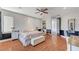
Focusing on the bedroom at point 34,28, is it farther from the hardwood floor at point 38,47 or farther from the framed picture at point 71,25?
the framed picture at point 71,25

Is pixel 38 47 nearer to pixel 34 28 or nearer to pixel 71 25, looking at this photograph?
pixel 71 25

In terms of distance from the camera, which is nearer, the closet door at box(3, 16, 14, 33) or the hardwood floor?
the hardwood floor

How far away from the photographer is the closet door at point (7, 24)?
5.20 meters

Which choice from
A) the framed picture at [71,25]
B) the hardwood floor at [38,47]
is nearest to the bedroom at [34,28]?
the hardwood floor at [38,47]

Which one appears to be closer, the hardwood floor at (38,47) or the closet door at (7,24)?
the hardwood floor at (38,47)

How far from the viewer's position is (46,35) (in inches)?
237

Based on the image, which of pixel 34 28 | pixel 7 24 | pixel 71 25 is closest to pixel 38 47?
pixel 71 25

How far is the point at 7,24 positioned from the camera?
533 centimetres

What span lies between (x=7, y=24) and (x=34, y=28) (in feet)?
7.42

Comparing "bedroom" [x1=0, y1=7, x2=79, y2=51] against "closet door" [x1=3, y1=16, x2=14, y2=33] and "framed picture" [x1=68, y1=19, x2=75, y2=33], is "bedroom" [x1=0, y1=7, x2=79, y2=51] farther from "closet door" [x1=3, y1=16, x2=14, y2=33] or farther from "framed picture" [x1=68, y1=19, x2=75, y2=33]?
"framed picture" [x1=68, y1=19, x2=75, y2=33]

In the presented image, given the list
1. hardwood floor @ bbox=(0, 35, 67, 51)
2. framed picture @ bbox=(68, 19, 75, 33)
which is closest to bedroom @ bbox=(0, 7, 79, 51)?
hardwood floor @ bbox=(0, 35, 67, 51)

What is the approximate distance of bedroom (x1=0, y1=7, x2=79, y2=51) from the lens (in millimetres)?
4036

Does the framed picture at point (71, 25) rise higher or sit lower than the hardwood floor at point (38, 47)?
higher
